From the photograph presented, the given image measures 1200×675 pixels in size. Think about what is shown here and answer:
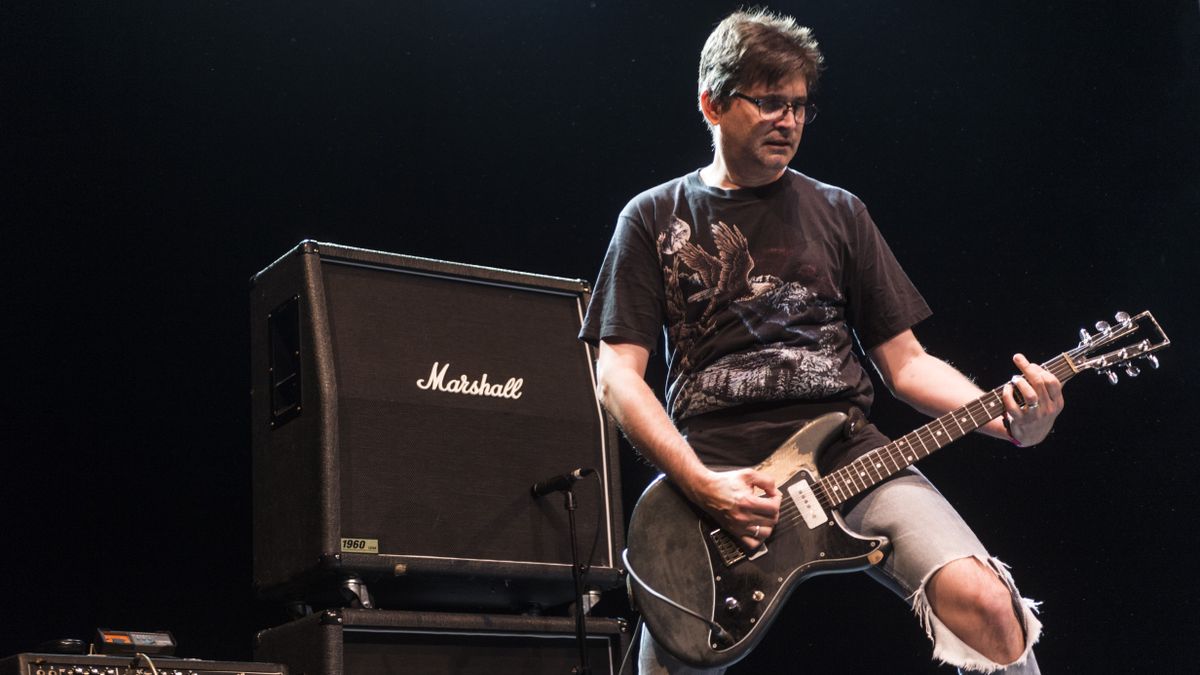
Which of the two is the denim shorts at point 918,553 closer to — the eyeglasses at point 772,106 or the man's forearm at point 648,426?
the man's forearm at point 648,426

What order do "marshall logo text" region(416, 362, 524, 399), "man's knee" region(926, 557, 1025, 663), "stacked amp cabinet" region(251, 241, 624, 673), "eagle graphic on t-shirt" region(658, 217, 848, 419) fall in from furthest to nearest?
"marshall logo text" region(416, 362, 524, 399), "stacked amp cabinet" region(251, 241, 624, 673), "eagle graphic on t-shirt" region(658, 217, 848, 419), "man's knee" region(926, 557, 1025, 663)

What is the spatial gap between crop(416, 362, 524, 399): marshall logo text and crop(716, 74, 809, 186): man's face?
84 centimetres

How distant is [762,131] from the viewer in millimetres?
2463

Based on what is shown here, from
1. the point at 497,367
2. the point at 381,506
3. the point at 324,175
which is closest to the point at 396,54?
the point at 324,175

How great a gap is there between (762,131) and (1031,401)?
2.38 ft

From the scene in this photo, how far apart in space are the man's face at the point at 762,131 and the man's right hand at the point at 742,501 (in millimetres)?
641

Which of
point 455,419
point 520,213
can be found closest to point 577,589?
point 455,419

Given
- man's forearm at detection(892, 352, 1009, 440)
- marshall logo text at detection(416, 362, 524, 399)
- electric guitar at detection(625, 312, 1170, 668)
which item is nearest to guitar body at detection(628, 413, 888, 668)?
electric guitar at detection(625, 312, 1170, 668)

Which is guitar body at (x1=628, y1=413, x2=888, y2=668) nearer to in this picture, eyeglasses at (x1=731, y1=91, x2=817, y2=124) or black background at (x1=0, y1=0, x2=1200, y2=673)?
eyeglasses at (x1=731, y1=91, x2=817, y2=124)

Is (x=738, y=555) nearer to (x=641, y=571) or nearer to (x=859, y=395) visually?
(x=641, y=571)

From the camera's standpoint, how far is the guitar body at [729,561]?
86.1 inches

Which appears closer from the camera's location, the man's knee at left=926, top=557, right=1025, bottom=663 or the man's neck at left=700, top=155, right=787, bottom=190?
Result: the man's knee at left=926, top=557, right=1025, bottom=663

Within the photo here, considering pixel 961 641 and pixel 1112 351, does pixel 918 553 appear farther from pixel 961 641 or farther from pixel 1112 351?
pixel 1112 351

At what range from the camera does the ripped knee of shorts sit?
2.00 metres
